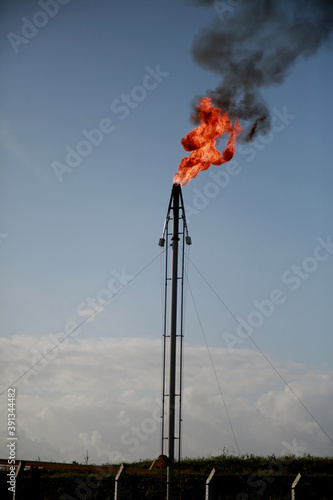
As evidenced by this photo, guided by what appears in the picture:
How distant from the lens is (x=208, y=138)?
73.9 feet

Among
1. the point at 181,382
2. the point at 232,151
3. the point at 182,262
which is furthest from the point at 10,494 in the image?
the point at 232,151

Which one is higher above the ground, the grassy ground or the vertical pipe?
the vertical pipe

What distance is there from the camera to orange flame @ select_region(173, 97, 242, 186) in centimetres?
2239

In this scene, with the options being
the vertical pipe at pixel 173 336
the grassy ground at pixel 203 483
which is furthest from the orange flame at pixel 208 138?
the grassy ground at pixel 203 483

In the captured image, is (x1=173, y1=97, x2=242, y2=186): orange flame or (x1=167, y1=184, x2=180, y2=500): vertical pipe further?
(x1=173, y1=97, x2=242, y2=186): orange flame

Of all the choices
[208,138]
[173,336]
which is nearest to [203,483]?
[173,336]

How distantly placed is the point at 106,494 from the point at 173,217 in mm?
11433

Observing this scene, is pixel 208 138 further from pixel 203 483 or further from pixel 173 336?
pixel 203 483

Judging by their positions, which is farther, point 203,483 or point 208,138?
point 203,483

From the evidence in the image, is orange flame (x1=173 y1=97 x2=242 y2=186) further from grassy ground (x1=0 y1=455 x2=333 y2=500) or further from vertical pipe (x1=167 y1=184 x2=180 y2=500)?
grassy ground (x1=0 y1=455 x2=333 y2=500)

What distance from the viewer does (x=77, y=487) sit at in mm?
23094

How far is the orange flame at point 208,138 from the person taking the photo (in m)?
22.4

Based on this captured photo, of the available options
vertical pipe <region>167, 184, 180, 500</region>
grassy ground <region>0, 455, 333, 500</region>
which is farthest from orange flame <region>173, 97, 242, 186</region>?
grassy ground <region>0, 455, 333, 500</region>

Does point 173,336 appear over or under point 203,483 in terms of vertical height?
over
